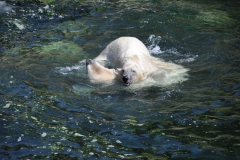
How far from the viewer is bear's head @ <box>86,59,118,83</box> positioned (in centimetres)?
816

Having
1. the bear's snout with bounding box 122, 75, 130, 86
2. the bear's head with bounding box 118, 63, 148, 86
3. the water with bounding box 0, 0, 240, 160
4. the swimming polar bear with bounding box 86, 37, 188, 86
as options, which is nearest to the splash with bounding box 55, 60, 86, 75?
the water with bounding box 0, 0, 240, 160

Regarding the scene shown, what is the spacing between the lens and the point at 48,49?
411 inches

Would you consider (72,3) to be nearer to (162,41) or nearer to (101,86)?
(162,41)

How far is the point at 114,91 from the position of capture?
779cm

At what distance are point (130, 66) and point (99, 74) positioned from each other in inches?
27.1

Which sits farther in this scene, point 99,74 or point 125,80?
point 99,74

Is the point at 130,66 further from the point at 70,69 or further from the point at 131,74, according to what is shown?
the point at 70,69

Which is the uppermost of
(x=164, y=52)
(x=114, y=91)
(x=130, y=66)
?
(x=130, y=66)

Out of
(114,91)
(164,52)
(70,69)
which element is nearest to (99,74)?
(114,91)

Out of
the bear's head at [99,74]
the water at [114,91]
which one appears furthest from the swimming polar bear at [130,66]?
the water at [114,91]

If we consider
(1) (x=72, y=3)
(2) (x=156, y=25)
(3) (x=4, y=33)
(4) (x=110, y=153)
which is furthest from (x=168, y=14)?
(4) (x=110, y=153)

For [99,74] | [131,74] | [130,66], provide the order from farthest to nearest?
1. [130,66]
2. [99,74]
3. [131,74]

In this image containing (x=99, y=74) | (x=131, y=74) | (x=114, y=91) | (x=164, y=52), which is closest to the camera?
(x=114, y=91)

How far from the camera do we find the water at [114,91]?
5.52 metres
